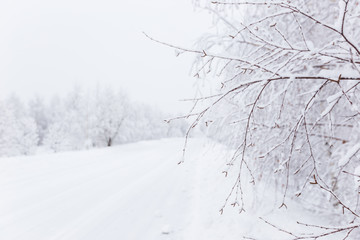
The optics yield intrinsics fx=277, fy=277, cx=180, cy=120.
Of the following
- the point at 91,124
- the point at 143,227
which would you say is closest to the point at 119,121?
the point at 91,124

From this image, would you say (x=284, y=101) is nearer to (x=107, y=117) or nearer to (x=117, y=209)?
(x=117, y=209)

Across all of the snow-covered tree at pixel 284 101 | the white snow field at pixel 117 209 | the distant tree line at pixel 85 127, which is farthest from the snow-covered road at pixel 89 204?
the distant tree line at pixel 85 127

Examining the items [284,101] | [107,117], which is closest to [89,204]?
[284,101]

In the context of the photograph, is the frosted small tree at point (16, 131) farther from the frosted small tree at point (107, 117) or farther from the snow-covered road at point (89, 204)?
the snow-covered road at point (89, 204)

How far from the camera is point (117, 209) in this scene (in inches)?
261

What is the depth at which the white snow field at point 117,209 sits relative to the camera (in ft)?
16.3

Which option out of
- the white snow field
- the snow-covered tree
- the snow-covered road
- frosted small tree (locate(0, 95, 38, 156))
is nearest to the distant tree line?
frosted small tree (locate(0, 95, 38, 156))

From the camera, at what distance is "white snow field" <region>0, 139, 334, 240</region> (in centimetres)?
495

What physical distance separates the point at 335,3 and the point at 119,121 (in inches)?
1417

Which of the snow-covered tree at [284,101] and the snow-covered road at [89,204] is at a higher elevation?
the snow-covered tree at [284,101]

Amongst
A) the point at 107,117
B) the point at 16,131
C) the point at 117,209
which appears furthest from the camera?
the point at 16,131

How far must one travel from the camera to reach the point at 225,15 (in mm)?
3158

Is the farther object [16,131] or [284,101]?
[16,131]

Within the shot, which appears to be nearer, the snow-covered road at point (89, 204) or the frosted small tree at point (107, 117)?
the snow-covered road at point (89, 204)
